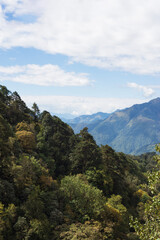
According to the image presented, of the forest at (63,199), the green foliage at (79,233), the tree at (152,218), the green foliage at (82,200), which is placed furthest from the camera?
the green foliage at (82,200)

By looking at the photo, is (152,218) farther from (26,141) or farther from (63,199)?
(26,141)

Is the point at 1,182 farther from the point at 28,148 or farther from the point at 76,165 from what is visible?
the point at 76,165

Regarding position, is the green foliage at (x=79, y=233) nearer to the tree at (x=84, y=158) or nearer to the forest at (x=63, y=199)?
the forest at (x=63, y=199)

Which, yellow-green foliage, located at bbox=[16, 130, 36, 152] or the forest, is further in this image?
yellow-green foliage, located at bbox=[16, 130, 36, 152]

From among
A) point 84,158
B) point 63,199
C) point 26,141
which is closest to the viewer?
point 63,199

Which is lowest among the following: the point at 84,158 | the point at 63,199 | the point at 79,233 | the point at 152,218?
the point at 79,233

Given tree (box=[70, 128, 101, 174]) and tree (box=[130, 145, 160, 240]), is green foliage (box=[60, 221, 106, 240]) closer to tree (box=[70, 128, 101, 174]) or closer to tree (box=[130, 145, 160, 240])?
tree (box=[130, 145, 160, 240])

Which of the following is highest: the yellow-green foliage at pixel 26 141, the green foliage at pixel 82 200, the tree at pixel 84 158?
the yellow-green foliage at pixel 26 141

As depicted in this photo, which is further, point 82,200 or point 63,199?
point 63,199

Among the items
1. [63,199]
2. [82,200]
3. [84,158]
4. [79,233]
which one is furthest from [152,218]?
[84,158]

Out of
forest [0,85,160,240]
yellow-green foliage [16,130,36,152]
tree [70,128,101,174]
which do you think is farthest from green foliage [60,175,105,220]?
tree [70,128,101,174]

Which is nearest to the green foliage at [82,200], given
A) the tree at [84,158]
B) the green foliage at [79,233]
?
the green foliage at [79,233]

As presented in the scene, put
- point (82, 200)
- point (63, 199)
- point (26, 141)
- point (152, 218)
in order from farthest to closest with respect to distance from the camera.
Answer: point (26, 141) < point (63, 199) < point (82, 200) < point (152, 218)

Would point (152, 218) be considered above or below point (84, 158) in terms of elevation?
above
